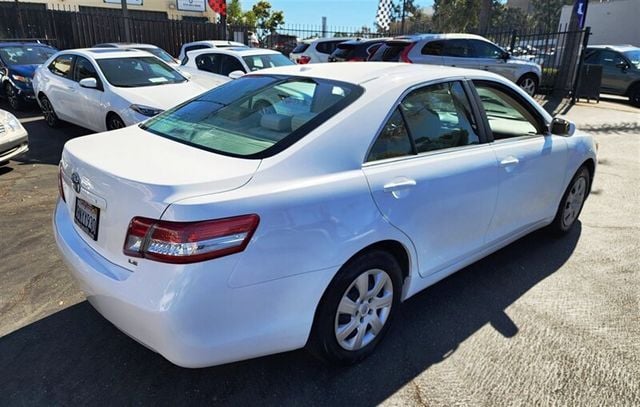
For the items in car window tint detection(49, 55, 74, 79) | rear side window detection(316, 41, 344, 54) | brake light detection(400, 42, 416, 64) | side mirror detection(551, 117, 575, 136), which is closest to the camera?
side mirror detection(551, 117, 575, 136)

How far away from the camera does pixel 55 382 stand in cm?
254

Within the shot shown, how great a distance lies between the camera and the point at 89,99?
24.3 ft

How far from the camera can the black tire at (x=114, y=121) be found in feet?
22.8

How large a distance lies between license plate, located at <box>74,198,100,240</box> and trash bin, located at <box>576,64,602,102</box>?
1385 cm

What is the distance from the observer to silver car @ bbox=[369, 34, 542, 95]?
1231 centimetres

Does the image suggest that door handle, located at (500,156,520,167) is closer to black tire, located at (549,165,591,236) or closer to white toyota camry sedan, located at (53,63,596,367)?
white toyota camry sedan, located at (53,63,596,367)

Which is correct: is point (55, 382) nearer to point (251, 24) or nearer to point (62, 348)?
point (62, 348)

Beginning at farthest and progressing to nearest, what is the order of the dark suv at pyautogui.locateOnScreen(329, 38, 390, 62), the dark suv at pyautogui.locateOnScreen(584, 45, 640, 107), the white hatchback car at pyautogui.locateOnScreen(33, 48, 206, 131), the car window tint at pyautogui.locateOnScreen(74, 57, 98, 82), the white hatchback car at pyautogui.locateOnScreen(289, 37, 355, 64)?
the white hatchback car at pyautogui.locateOnScreen(289, 37, 355, 64), the dark suv at pyautogui.locateOnScreen(584, 45, 640, 107), the dark suv at pyautogui.locateOnScreen(329, 38, 390, 62), the car window tint at pyautogui.locateOnScreen(74, 57, 98, 82), the white hatchback car at pyautogui.locateOnScreen(33, 48, 206, 131)

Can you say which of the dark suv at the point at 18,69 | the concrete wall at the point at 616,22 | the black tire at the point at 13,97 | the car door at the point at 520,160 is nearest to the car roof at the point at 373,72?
the car door at the point at 520,160

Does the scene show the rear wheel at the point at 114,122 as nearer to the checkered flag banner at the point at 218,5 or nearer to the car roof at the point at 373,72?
the car roof at the point at 373,72

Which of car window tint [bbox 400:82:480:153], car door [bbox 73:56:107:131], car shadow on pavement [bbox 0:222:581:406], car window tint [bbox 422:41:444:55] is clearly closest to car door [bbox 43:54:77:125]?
car door [bbox 73:56:107:131]

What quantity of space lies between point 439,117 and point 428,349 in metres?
1.45

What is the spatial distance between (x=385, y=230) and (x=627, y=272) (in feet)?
8.66

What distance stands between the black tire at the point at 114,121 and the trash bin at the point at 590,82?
1197 cm
